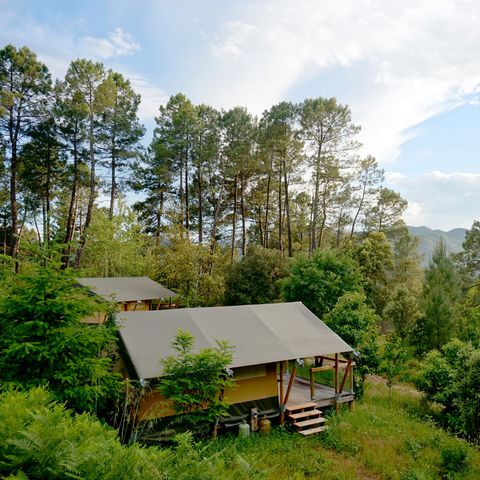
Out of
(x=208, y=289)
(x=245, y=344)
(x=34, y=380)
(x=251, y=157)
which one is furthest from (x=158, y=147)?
(x=34, y=380)

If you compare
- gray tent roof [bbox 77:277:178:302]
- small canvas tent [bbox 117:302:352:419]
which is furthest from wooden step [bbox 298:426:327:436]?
gray tent roof [bbox 77:277:178:302]

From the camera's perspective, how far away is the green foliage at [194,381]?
9547 mm

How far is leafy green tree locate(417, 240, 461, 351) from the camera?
20.8 metres

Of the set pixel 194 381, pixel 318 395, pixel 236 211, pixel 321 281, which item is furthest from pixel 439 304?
pixel 236 211

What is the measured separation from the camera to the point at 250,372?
12078 mm

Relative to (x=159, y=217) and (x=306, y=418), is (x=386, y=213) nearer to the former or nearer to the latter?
(x=159, y=217)

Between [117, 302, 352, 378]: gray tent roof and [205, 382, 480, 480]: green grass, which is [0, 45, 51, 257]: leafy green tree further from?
[205, 382, 480, 480]: green grass

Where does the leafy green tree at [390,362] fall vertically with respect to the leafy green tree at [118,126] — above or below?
below

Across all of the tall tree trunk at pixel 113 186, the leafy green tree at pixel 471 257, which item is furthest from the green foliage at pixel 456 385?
the tall tree trunk at pixel 113 186

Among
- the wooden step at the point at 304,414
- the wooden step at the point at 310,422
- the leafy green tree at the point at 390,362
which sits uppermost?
the leafy green tree at the point at 390,362

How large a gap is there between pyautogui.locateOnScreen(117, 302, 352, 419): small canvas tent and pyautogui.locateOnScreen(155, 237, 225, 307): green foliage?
10.7m

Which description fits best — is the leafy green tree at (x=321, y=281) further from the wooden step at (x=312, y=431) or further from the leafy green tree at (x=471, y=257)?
the leafy green tree at (x=471, y=257)

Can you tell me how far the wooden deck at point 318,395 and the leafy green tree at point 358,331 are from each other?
5.56 ft

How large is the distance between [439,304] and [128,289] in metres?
18.0
